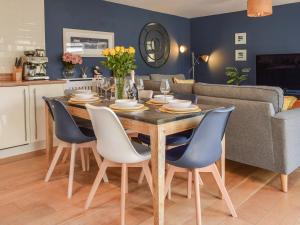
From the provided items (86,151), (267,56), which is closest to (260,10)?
(267,56)

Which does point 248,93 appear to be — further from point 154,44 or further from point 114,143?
point 154,44

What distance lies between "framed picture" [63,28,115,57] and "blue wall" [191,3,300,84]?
2.64 m

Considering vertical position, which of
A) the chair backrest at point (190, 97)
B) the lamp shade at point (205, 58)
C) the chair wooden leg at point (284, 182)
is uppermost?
the lamp shade at point (205, 58)

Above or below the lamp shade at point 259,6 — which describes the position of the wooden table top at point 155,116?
below

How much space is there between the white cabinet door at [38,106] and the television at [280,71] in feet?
13.7

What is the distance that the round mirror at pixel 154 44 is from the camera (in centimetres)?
623

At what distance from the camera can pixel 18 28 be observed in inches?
164

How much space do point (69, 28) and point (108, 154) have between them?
131 inches

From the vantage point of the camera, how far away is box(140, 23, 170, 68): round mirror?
6.23 meters

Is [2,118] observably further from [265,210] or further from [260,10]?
[260,10]

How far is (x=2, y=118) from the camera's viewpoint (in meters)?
3.64

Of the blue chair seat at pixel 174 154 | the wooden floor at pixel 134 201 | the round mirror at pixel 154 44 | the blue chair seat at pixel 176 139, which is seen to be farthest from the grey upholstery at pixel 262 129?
the round mirror at pixel 154 44

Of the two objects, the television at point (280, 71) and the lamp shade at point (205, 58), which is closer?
the television at point (280, 71)

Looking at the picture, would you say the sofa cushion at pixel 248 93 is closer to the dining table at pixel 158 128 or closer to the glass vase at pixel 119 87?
the dining table at pixel 158 128
